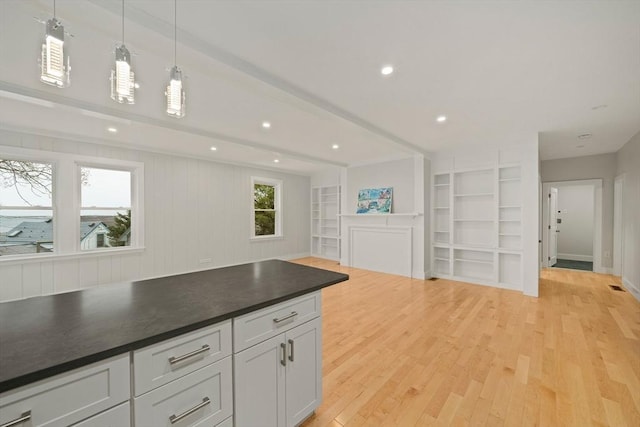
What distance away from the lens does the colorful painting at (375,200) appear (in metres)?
5.84

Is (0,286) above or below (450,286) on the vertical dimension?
above

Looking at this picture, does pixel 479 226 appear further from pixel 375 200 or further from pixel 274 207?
pixel 274 207

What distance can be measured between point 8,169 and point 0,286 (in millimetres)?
1674

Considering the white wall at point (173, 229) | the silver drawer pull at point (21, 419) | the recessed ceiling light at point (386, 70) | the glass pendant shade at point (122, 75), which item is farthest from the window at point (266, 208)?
the silver drawer pull at point (21, 419)

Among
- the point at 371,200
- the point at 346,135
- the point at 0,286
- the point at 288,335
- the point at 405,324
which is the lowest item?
the point at 405,324

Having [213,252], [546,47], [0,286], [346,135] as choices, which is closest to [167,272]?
[213,252]

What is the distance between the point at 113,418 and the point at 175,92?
154 cm

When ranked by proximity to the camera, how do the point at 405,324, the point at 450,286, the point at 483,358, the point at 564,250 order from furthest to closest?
the point at 564,250, the point at 450,286, the point at 405,324, the point at 483,358

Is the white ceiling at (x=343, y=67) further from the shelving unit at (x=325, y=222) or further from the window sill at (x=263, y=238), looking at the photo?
the shelving unit at (x=325, y=222)

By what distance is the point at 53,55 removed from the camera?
1120mm

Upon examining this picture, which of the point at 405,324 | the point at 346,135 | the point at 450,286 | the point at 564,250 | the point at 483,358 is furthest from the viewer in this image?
the point at 564,250

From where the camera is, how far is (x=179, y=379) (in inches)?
42.6

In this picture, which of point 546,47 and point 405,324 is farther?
point 405,324

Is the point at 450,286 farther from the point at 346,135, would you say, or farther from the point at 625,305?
the point at 346,135
